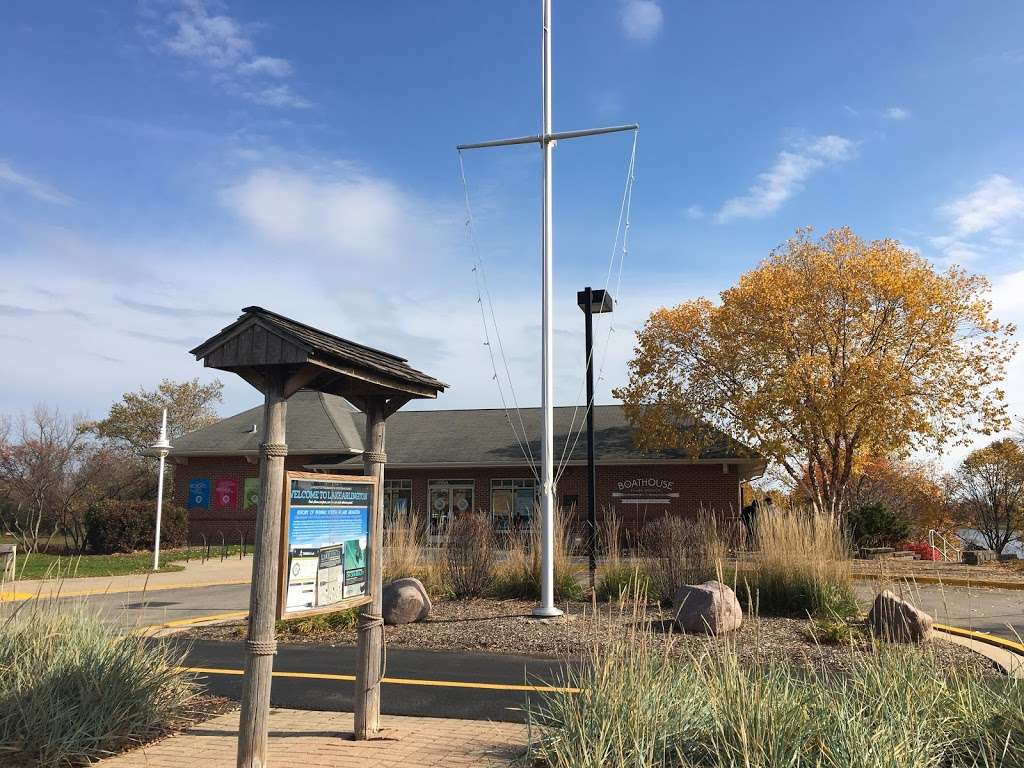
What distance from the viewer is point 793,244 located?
26578 mm

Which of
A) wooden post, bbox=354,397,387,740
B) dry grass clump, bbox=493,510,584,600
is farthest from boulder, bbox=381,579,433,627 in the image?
wooden post, bbox=354,397,387,740

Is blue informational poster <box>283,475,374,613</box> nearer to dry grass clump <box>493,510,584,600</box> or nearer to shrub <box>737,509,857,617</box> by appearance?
shrub <box>737,509,857,617</box>

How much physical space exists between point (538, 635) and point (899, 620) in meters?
4.05

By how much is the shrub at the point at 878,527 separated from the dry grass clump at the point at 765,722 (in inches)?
836

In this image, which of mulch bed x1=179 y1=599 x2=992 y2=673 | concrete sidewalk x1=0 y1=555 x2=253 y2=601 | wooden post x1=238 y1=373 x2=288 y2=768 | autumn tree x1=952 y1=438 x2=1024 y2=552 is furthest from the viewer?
autumn tree x1=952 y1=438 x2=1024 y2=552

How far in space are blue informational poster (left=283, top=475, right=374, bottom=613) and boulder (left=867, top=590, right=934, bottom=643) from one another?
5732mm

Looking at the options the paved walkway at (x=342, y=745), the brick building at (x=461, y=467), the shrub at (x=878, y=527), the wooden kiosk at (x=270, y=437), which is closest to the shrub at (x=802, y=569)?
the paved walkway at (x=342, y=745)

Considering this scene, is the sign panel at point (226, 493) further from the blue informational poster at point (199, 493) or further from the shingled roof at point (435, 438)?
the shingled roof at point (435, 438)

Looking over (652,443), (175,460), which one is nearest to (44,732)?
(652,443)

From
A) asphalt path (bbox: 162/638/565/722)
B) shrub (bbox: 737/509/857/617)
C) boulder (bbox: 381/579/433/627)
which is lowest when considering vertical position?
asphalt path (bbox: 162/638/565/722)

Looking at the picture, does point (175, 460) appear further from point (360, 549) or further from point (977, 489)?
point (977, 489)

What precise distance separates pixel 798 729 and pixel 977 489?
4204cm

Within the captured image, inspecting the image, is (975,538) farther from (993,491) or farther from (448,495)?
(448,495)

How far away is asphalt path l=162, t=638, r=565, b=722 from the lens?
6789 mm
